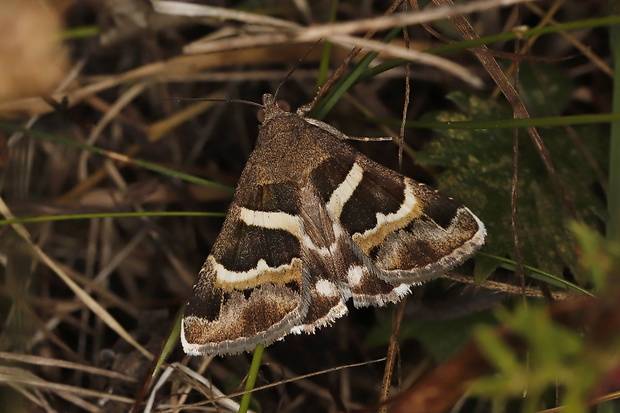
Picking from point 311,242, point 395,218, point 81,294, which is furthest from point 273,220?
point 81,294

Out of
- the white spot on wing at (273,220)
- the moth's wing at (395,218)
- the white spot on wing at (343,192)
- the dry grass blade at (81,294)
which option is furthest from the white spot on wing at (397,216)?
the dry grass blade at (81,294)

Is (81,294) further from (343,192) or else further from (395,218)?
(395,218)

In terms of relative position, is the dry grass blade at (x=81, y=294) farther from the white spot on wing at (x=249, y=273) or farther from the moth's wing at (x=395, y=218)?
the moth's wing at (x=395, y=218)

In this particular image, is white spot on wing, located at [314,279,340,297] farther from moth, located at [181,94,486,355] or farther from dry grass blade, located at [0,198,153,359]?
dry grass blade, located at [0,198,153,359]

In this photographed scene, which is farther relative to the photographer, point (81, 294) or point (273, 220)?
point (81, 294)

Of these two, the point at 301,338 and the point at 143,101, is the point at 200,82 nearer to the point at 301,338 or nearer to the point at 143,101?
the point at 143,101

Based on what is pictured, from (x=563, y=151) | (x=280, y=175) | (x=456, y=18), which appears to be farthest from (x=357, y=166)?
(x=563, y=151)

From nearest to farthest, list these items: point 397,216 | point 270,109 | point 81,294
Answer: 1. point 397,216
2. point 270,109
3. point 81,294

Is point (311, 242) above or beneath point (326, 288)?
above
